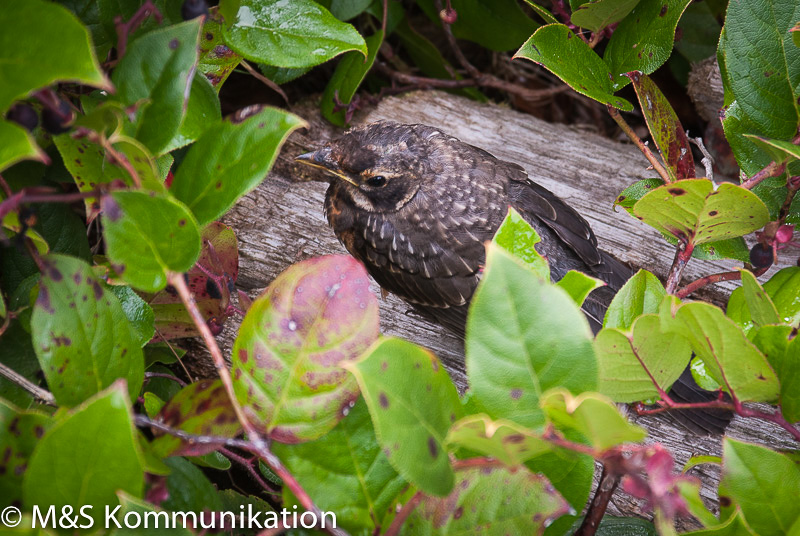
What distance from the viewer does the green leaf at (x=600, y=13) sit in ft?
4.85

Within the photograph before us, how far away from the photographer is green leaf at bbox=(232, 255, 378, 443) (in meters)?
0.87

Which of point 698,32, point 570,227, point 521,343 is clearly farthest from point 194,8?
point 698,32

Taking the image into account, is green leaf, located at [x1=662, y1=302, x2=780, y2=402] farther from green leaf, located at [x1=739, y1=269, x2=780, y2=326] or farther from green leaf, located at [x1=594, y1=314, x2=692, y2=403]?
green leaf, located at [x1=739, y1=269, x2=780, y2=326]

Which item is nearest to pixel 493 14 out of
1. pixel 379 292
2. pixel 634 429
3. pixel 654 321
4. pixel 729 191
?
pixel 379 292

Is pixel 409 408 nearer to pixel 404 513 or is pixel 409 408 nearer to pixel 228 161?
pixel 404 513

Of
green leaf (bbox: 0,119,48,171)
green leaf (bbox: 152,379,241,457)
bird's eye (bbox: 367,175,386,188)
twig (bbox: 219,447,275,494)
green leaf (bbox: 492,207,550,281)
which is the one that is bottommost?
twig (bbox: 219,447,275,494)

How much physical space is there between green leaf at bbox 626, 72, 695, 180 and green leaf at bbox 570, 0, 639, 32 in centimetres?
15

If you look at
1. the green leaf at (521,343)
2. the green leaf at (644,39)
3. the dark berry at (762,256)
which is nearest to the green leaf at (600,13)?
the green leaf at (644,39)

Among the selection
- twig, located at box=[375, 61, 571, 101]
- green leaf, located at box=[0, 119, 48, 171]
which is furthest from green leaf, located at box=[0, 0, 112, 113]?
twig, located at box=[375, 61, 571, 101]

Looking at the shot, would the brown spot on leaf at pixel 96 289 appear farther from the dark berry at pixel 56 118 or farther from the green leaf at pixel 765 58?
the green leaf at pixel 765 58

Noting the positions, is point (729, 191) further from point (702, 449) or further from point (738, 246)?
point (702, 449)

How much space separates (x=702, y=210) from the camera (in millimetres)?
1138

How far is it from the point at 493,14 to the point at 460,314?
3.57 ft

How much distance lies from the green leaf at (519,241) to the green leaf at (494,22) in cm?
147
